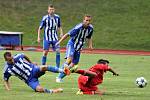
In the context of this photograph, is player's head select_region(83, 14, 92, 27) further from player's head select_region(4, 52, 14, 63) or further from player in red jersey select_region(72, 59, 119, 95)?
player's head select_region(4, 52, 14, 63)

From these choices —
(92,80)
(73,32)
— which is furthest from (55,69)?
(73,32)

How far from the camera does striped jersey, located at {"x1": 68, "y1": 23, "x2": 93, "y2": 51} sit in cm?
1752

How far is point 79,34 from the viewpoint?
17.8m

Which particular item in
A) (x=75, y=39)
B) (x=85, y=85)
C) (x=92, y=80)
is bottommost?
(x=85, y=85)

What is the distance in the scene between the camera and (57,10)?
57.3 m

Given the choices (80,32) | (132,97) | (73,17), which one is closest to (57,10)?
(73,17)

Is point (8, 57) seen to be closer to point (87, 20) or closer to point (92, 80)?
point (92, 80)

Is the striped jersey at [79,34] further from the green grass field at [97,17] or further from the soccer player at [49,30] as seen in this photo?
the green grass field at [97,17]

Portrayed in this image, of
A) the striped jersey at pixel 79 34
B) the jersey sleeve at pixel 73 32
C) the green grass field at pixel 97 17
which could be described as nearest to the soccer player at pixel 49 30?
the striped jersey at pixel 79 34

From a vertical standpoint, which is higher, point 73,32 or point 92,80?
point 73,32

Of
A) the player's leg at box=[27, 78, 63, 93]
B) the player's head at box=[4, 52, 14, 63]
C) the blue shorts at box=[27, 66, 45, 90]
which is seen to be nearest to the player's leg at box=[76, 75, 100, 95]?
the player's leg at box=[27, 78, 63, 93]

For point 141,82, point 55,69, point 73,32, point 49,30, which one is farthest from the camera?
point 49,30

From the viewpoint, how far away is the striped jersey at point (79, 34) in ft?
57.5

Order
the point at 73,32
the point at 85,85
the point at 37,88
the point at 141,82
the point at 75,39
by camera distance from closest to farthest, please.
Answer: the point at 85,85
the point at 37,88
the point at 141,82
the point at 73,32
the point at 75,39
